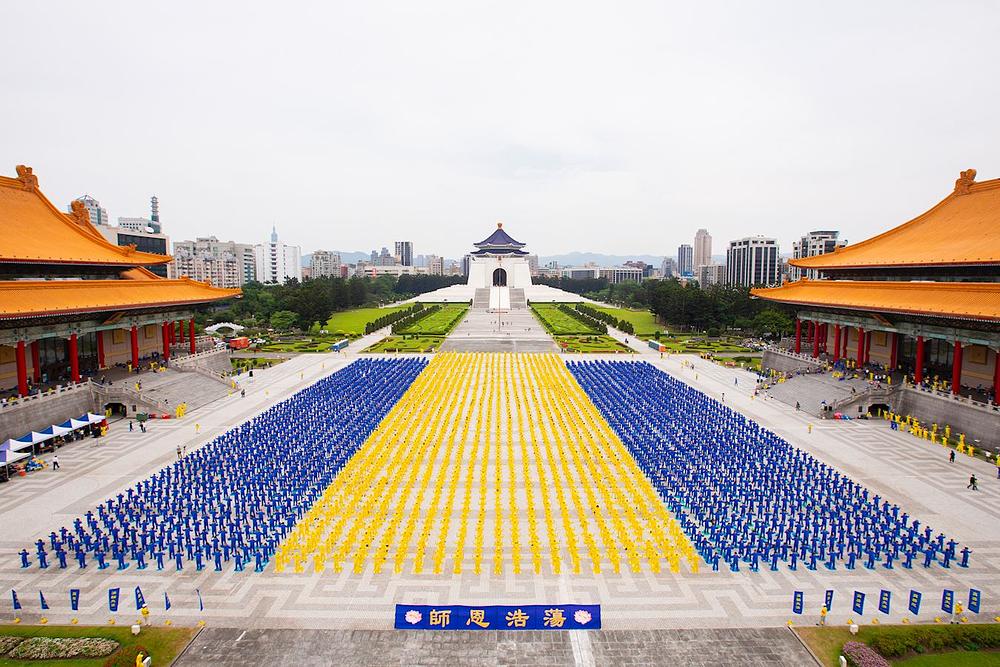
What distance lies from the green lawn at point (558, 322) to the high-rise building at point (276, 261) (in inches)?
3655

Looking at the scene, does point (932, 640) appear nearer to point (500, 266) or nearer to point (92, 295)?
point (92, 295)

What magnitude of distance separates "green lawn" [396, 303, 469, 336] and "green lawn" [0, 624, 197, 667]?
4829cm

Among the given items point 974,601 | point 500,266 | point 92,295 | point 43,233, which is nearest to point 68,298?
point 92,295

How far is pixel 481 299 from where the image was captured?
101 m

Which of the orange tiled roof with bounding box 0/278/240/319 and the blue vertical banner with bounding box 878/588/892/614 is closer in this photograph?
the blue vertical banner with bounding box 878/588/892/614

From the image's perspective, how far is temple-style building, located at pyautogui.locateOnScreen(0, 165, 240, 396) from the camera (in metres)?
25.6

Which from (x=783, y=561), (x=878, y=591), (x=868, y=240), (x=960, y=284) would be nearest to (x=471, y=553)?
(x=783, y=561)

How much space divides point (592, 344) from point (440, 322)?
23923 millimetres

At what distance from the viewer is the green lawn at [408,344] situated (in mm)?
50906

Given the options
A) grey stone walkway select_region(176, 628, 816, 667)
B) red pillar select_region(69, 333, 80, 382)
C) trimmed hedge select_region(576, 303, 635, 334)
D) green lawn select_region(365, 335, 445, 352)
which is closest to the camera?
grey stone walkway select_region(176, 628, 816, 667)

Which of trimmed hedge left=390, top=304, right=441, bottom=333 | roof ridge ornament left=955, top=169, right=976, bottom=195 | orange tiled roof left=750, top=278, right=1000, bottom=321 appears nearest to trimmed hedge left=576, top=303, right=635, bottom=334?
trimmed hedge left=390, top=304, right=441, bottom=333

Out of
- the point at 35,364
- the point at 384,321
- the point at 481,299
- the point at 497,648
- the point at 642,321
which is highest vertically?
the point at 481,299

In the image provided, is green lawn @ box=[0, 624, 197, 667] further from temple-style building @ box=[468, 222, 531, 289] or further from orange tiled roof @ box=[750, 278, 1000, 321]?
temple-style building @ box=[468, 222, 531, 289]

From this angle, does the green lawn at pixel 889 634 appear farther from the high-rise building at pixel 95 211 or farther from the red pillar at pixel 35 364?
the high-rise building at pixel 95 211
